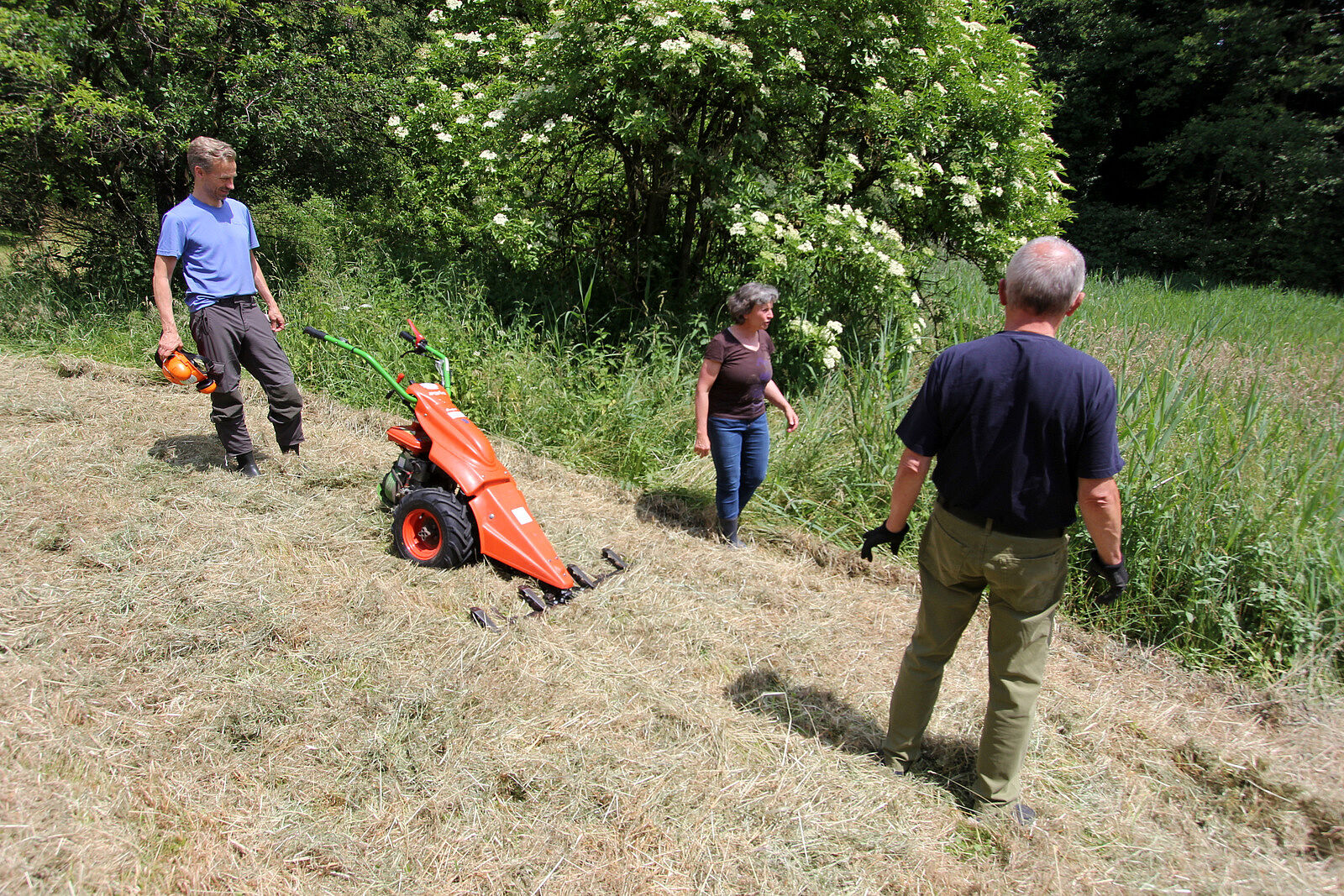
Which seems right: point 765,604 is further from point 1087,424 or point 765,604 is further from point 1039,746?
point 1087,424

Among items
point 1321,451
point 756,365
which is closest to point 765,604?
point 756,365

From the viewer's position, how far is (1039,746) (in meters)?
2.99

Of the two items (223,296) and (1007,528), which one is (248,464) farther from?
(1007,528)

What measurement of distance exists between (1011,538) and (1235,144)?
64.3 feet

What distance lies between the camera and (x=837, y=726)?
3.06 meters

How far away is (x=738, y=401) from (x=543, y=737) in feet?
7.13

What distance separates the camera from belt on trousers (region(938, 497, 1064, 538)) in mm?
2395

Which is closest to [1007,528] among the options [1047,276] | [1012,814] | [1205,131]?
[1047,276]

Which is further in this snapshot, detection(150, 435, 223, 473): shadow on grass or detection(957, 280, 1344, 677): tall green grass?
detection(150, 435, 223, 473): shadow on grass

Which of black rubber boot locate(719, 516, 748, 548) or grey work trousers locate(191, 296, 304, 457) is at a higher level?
grey work trousers locate(191, 296, 304, 457)

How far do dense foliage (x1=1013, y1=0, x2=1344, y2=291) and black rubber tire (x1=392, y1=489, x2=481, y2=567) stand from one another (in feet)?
51.8

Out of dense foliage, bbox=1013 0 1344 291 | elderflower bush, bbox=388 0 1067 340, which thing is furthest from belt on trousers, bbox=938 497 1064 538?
dense foliage, bbox=1013 0 1344 291

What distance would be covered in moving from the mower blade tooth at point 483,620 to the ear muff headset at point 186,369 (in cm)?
211

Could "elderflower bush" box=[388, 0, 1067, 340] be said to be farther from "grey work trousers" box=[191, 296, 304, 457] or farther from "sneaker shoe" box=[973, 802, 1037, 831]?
"sneaker shoe" box=[973, 802, 1037, 831]
